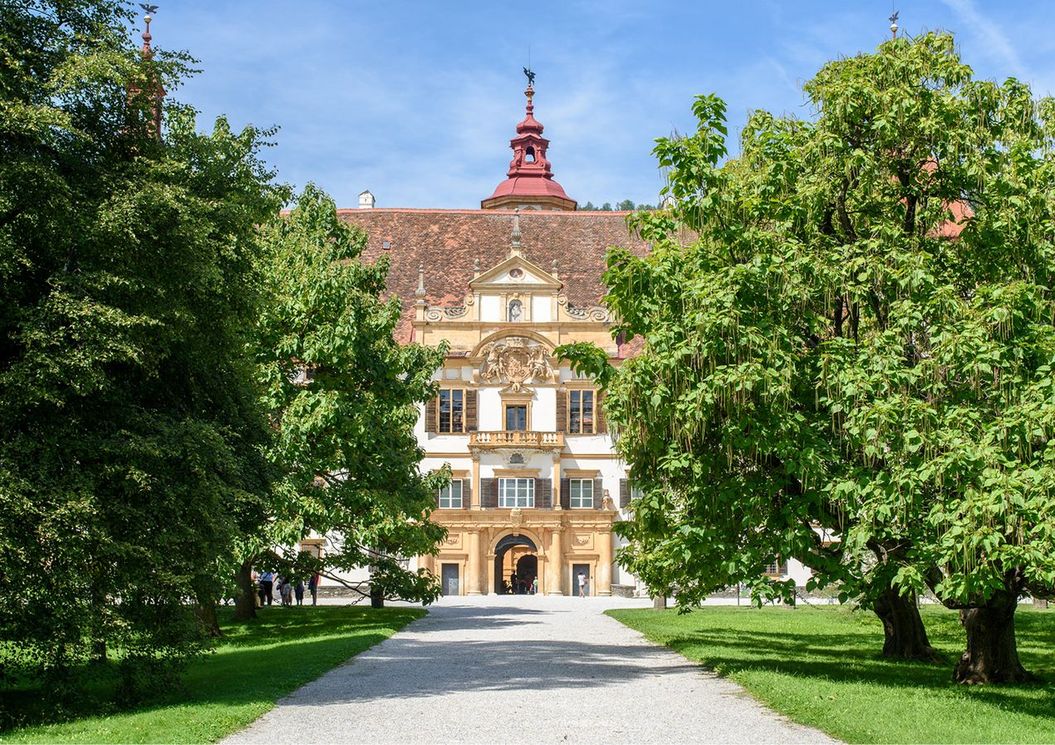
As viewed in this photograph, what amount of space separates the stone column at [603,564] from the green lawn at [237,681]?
23775 mm

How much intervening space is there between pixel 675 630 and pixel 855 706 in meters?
16.4

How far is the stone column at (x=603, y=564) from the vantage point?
6053cm

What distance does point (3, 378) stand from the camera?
15.8 metres

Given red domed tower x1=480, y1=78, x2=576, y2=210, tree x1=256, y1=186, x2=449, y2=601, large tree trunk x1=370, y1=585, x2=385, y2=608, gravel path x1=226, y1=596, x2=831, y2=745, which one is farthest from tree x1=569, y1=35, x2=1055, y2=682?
red domed tower x1=480, y1=78, x2=576, y2=210

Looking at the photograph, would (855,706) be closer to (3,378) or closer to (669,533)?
(669,533)

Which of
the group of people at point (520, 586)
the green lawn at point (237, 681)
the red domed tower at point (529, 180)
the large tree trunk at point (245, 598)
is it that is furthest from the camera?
the red domed tower at point (529, 180)

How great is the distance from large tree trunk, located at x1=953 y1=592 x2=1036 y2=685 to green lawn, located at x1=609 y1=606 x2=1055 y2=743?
0.53 meters

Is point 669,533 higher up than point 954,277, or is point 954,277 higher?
point 954,277

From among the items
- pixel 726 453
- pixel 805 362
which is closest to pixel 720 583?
pixel 726 453

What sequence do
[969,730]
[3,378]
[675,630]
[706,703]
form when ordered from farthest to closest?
[675,630] → [706,703] → [3,378] → [969,730]

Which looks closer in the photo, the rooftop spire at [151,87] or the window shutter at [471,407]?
the rooftop spire at [151,87]

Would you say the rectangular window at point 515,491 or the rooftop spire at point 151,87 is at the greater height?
the rooftop spire at point 151,87

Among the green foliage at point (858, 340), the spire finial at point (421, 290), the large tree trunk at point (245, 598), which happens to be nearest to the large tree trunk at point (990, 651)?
the green foliage at point (858, 340)

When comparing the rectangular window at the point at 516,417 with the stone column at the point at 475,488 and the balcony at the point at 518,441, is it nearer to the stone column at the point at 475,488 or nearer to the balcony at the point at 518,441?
the balcony at the point at 518,441
